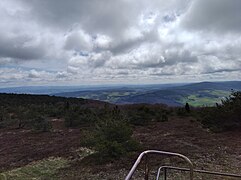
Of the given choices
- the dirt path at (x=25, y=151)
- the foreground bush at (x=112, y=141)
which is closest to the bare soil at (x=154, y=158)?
the dirt path at (x=25, y=151)

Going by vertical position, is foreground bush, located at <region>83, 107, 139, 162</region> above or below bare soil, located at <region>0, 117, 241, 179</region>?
above

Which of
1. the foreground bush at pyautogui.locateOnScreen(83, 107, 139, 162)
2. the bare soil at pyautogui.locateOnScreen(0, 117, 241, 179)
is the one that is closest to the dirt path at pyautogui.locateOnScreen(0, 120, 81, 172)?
the bare soil at pyautogui.locateOnScreen(0, 117, 241, 179)

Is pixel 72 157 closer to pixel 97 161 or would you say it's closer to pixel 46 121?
pixel 97 161

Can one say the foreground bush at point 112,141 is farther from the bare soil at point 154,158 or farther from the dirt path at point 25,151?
the dirt path at point 25,151

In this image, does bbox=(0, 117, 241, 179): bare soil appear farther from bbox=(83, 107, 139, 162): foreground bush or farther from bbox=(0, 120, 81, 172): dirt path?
bbox=(83, 107, 139, 162): foreground bush

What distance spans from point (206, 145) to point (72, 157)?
6677mm

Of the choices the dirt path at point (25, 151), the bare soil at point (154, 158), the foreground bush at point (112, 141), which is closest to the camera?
the bare soil at point (154, 158)

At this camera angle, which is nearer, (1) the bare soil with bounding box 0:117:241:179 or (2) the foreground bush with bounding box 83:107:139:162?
(1) the bare soil with bounding box 0:117:241:179

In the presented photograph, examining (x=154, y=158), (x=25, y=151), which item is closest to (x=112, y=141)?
(x=154, y=158)

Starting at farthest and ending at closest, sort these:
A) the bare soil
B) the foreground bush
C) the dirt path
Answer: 1. the dirt path
2. the foreground bush
3. the bare soil

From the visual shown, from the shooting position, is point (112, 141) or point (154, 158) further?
point (112, 141)

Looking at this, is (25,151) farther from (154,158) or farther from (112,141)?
(154,158)

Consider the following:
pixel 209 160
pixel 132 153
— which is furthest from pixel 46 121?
pixel 209 160

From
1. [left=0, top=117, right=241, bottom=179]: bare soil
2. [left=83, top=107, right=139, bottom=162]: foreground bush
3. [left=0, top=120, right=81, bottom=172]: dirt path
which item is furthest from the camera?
[left=0, top=120, right=81, bottom=172]: dirt path
